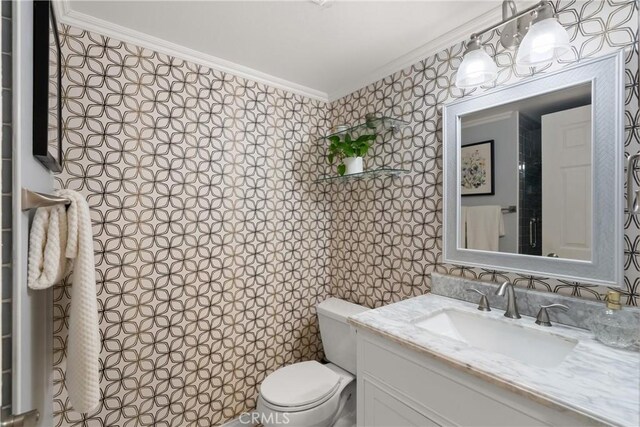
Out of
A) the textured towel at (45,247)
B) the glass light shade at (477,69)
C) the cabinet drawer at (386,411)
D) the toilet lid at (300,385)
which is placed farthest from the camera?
the toilet lid at (300,385)

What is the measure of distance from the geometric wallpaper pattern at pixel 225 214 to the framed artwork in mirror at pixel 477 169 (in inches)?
5.2

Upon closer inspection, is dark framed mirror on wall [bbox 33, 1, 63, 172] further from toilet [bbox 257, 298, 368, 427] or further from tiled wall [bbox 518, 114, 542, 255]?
tiled wall [bbox 518, 114, 542, 255]

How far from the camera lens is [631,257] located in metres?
0.98

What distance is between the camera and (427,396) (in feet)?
3.05

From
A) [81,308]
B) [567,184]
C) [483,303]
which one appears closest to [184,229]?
[81,308]

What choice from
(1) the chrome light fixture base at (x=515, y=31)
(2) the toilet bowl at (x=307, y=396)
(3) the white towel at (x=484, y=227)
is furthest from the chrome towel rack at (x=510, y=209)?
(2) the toilet bowl at (x=307, y=396)

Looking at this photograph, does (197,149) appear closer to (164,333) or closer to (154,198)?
(154,198)

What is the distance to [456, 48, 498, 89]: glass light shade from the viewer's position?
1202 mm

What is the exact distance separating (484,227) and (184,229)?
4.98 feet

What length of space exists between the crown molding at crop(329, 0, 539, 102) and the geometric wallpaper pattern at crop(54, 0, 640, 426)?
0.04 m

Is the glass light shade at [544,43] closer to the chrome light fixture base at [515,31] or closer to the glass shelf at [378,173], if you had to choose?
the chrome light fixture base at [515,31]

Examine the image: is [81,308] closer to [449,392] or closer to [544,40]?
[449,392]

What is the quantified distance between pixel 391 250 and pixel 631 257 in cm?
99

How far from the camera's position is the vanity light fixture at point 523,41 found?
3.32ft
